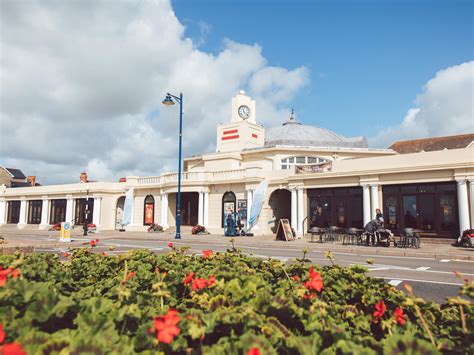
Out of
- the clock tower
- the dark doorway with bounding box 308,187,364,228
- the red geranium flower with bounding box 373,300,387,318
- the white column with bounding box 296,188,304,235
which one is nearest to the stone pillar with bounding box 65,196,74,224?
the clock tower

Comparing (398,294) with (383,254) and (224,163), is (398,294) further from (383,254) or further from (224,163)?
(224,163)

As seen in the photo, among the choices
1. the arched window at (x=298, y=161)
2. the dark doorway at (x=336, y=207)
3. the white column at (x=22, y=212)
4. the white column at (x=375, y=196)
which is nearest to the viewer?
the white column at (x=375, y=196)

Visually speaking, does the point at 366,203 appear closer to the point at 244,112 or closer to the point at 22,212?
the point at 244,112

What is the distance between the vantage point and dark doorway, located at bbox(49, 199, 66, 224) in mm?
42500

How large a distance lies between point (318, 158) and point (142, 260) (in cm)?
3273

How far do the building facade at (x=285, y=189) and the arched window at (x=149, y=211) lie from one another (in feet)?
0.35

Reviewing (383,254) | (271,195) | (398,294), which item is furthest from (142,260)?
(271,195)

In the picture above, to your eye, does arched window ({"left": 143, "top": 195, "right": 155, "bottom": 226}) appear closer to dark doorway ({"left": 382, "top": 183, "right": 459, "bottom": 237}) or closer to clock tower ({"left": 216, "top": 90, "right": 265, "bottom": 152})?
clock tower ({"left": 216, "top": 90, "right": 265, "bottom": 152})

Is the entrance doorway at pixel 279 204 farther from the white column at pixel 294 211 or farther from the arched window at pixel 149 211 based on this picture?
the arched window at pixel 149 211

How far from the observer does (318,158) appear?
118ft

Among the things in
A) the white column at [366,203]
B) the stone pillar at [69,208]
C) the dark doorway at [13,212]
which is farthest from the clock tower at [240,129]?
the dark doorway at [13,212]

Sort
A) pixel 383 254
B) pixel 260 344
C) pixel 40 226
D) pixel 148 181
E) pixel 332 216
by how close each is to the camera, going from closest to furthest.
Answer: pixel 260 344
pixel 383 254
pixel 332 216
pixel 148 181
pixel 40 226

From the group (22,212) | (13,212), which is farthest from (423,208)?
(13,212)

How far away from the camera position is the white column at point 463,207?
62.6ft
